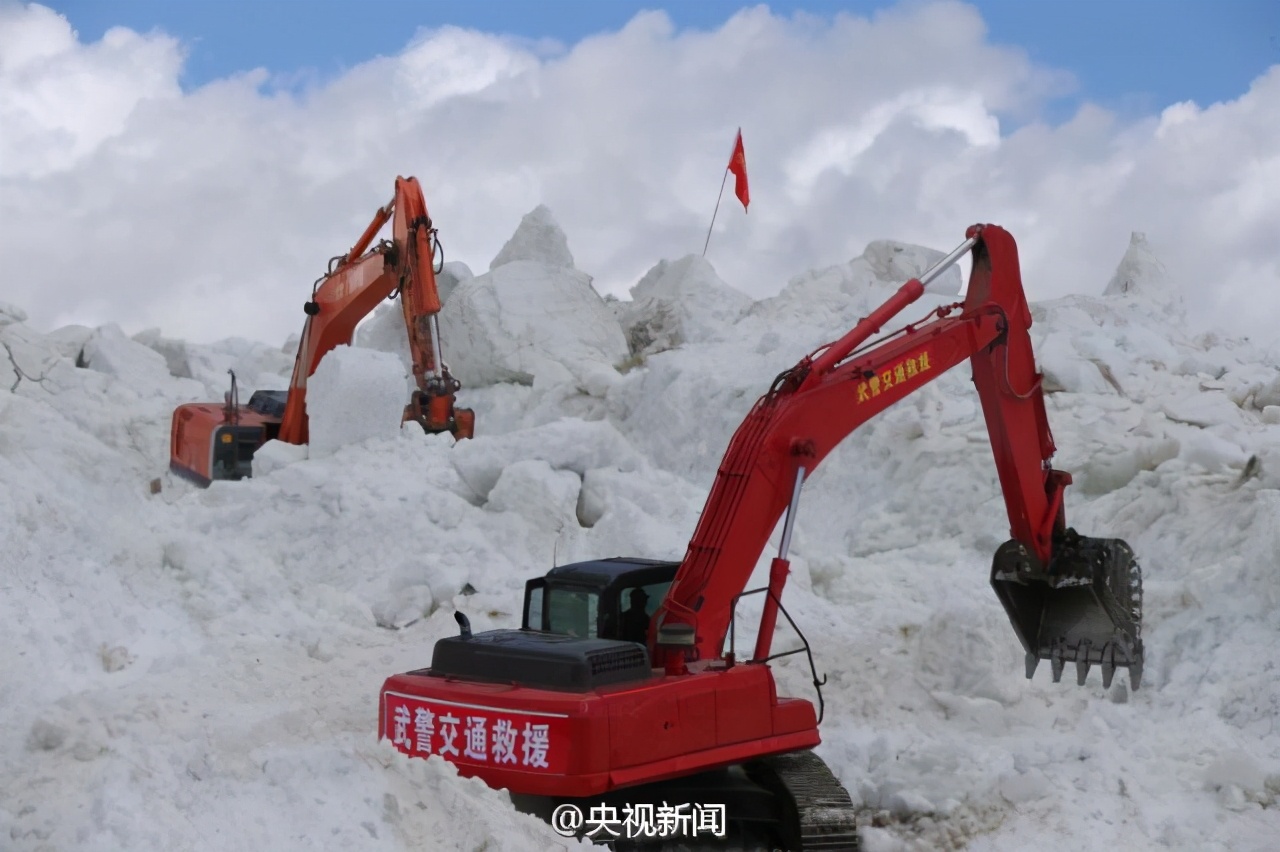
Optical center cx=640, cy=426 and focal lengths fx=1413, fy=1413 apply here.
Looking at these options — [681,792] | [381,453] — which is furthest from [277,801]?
[381,453]

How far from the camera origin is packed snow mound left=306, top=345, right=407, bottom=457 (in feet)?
39.2

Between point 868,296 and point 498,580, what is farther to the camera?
point 868,296

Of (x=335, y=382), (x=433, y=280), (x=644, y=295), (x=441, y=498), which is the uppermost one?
(x=644, y=295)

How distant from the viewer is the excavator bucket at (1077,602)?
25.3 feet

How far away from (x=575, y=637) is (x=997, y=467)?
8.96 ft

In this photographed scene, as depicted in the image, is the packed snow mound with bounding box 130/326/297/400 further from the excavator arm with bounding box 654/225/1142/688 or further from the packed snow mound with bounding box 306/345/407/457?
the excavator arm with bounding box 654/225/1142/688

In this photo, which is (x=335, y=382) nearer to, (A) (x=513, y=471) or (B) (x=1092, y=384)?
(A) (x=513, y=471)

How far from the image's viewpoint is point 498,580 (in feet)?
33.2

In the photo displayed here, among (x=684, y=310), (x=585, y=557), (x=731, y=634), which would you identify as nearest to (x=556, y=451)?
(x=585, y=557)

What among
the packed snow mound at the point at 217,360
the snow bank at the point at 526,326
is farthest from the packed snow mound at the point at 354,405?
the snow bank at the point at 526,326

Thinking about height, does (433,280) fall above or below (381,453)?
above

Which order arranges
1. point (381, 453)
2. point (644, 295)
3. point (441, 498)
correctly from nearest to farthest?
point (441, 498) < point (381, 453) < point (644, 295)

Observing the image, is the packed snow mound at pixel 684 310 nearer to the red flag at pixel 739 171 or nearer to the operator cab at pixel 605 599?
the red flag at pixel 739 171

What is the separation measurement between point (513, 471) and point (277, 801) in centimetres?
627
